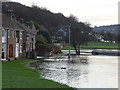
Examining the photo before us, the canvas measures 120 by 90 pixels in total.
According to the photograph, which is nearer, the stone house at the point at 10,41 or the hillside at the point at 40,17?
the stone house at the point at 10,41

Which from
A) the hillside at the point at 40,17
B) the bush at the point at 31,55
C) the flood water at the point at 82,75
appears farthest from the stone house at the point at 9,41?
the hillside at the point at 40,17

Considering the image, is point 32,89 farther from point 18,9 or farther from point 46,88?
point 18,9

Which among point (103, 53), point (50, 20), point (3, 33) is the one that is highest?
point (50, 20)

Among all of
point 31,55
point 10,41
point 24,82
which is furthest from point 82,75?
point 31,55

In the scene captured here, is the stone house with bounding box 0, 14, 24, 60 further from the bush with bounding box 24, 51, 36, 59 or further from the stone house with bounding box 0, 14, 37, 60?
the bush with bounding box 24, 51, 36, 59

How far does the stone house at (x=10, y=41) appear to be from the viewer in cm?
3869

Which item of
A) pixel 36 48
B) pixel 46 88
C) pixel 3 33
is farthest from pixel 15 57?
pixel 46 88

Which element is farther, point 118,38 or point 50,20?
point 118,38

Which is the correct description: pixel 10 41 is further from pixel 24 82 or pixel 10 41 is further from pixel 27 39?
pixel 24 82

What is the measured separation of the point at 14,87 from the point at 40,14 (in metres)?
147

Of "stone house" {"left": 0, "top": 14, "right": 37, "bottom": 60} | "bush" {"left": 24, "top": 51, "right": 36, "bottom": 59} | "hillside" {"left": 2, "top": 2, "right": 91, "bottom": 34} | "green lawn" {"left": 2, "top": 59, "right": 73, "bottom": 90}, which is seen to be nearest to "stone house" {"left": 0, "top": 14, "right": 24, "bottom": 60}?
"stone house" {"left": 0, "top": 14, "right": 37, "bottom": 60}

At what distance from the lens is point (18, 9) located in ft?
542

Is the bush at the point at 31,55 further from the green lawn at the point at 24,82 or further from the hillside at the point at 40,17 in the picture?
the hillside at the point at 40,17

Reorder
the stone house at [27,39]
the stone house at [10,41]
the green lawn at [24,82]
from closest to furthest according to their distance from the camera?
1. the green lawn at [24,82]
2. the stone house at [10,41]
3. the stone house at [27,39]
